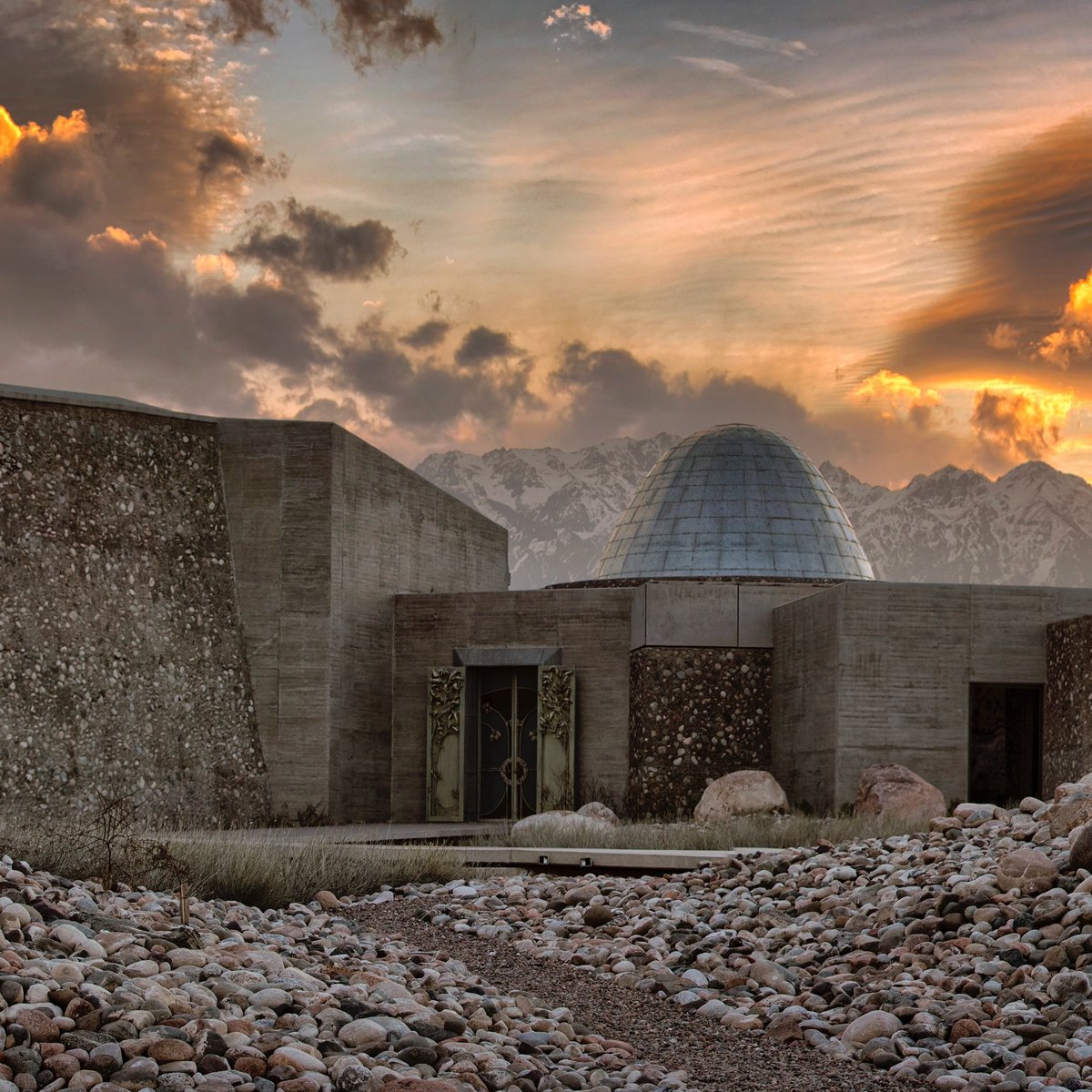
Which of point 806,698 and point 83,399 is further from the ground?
point 83,399

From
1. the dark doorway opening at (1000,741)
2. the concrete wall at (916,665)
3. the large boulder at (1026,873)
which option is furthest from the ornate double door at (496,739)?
the large boulder at (1026,873)

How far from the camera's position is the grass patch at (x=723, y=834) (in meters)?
15.6

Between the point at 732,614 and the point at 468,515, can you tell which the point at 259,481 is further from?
the point at 732,614

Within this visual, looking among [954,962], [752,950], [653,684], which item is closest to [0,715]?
[653,684]

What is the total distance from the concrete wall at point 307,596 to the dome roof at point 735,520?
9.15m

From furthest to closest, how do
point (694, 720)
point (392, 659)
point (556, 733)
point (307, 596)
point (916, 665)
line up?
point (392, 659)
point (556, 733)
point (694, 720)
point (307, 596)
point (916, 665)

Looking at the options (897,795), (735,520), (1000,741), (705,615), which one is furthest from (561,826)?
(735,520)

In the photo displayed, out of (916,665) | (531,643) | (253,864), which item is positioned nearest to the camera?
(253,864)

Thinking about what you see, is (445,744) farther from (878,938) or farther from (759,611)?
(878,938)

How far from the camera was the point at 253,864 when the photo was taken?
41.9ft

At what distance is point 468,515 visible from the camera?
85.9 feet

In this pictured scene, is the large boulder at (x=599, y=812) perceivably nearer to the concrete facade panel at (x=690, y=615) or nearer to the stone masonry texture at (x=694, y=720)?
the stone masonry texture at (x=694, y=720)


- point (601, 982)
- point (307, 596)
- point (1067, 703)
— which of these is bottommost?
point (601, 982)

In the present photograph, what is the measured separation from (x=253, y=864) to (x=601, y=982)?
3.67 metres
